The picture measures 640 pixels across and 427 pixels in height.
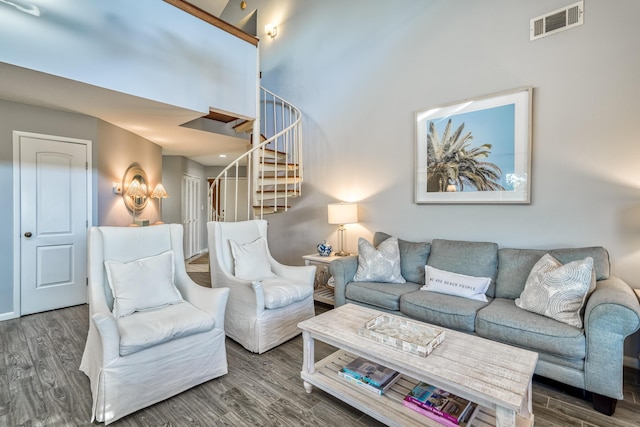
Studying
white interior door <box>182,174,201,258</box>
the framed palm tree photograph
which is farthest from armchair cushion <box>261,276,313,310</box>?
white interior door <box>182,174,201,258</box>

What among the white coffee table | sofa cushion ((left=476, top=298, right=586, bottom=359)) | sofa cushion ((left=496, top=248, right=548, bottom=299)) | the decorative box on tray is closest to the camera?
the white coffee table

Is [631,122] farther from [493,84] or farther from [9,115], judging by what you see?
[9,115]

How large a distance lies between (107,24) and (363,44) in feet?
8.76

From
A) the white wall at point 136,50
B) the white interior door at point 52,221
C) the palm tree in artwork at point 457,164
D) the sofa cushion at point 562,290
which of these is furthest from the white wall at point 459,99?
the white interior door at point 52,221

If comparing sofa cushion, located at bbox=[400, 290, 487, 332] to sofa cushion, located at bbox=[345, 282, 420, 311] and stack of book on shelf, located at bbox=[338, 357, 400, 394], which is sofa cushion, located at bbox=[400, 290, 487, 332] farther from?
stack of book on shelf, located at bbox=[338, 357, 400, 394]

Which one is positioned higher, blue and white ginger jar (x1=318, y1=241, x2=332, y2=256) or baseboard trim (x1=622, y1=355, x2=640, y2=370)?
blue and white ginger jar (x1=318, y1=241, x2=332, y2=256)

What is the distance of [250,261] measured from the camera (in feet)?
9.87

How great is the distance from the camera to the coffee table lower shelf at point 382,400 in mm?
1548

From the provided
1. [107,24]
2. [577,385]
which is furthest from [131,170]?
[577,385]

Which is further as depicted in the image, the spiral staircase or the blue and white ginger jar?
the spiral staircase

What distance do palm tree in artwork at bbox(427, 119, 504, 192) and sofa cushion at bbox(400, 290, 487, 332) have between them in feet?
3.72

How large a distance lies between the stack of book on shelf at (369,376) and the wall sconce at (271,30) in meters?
5.12

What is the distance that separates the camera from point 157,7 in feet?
10.3

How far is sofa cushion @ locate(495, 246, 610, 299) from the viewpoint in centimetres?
227
